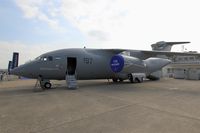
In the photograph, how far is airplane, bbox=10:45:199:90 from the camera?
48.1 ft

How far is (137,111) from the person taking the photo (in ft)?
23.5

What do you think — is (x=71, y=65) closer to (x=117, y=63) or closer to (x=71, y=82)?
(x=71, y=82)

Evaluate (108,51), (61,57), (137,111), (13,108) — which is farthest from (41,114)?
(108,51)

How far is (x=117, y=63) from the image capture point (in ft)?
53.9

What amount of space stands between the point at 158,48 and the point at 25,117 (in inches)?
950

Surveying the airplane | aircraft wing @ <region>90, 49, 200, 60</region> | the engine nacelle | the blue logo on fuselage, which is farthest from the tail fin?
the blue logo on fuselage

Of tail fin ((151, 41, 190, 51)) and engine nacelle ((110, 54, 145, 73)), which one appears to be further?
tail fin ((151, 41, 190, 51))

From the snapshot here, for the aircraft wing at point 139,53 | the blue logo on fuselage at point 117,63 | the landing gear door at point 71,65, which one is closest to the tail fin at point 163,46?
the aircraft wing at point 139,53

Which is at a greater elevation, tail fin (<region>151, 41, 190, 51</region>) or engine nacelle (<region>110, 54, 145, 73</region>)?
tail fin (<region>151, 41, 190, 51</region>)

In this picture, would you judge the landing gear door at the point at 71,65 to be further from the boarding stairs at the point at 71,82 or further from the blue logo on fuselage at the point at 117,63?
the blue logo on fuselage at the point at 117,63

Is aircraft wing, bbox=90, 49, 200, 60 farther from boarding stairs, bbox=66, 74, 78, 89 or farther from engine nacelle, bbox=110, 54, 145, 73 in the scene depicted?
boarding stairs, bbox=66, 74, 78, 89

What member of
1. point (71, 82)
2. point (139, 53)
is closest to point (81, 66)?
point (71, 82)

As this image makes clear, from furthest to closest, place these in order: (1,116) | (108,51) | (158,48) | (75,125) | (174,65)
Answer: (174,65) < (158,48) < (108,51) < (1,116) < (75,125)

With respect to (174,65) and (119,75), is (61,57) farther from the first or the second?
(174,65)
